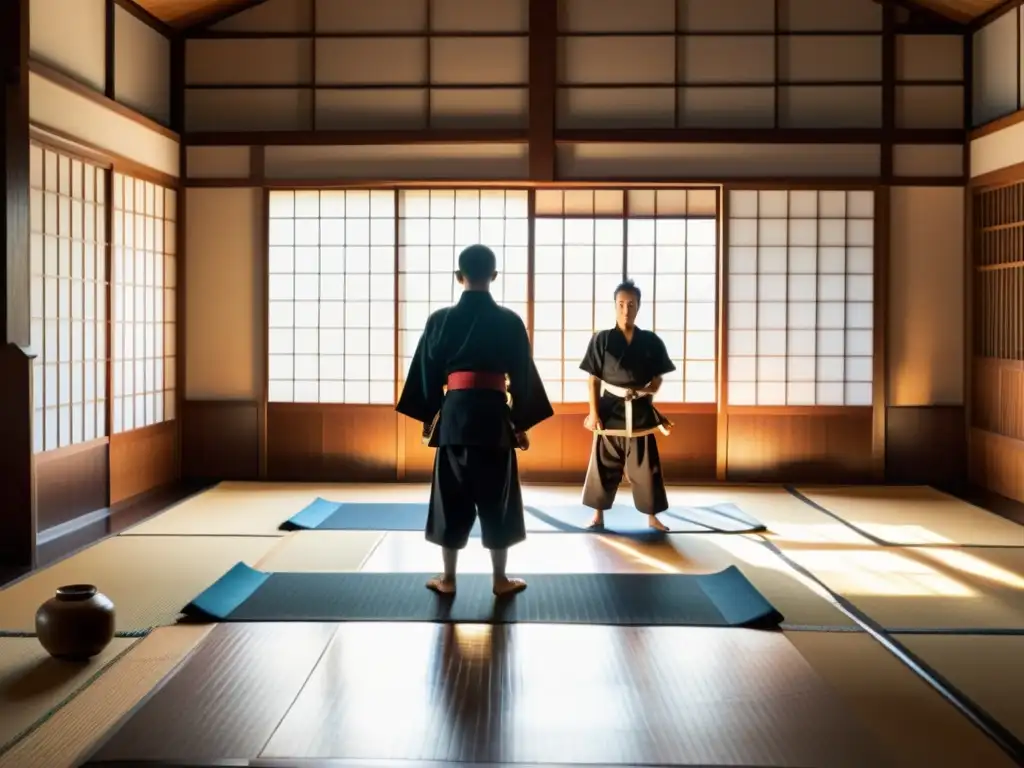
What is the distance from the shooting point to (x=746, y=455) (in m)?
6.98

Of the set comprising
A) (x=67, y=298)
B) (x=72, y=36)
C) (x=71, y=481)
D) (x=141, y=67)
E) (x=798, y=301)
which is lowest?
(x=71, y=481)

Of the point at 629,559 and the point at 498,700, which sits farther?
the point at 629,559

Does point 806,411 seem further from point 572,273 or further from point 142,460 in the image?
point 142,460

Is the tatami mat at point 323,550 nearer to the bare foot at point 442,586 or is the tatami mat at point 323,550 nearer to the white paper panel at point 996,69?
the bare foot at point 442,586

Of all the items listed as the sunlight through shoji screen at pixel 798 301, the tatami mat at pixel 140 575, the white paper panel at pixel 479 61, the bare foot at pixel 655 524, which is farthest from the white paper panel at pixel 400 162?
the tatami mat at pixel 140 575

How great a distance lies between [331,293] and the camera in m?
7.11

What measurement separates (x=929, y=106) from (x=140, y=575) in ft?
18.7

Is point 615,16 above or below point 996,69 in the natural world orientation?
above

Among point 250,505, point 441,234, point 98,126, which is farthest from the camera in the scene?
point 441,234

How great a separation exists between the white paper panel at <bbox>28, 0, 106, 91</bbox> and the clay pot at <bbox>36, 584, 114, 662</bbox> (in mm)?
2985

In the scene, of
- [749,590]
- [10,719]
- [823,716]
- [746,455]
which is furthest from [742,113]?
[10,719]

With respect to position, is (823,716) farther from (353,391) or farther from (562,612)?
(353,391)

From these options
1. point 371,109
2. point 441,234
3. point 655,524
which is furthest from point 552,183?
point 655,524

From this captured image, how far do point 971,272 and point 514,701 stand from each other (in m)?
5.27
